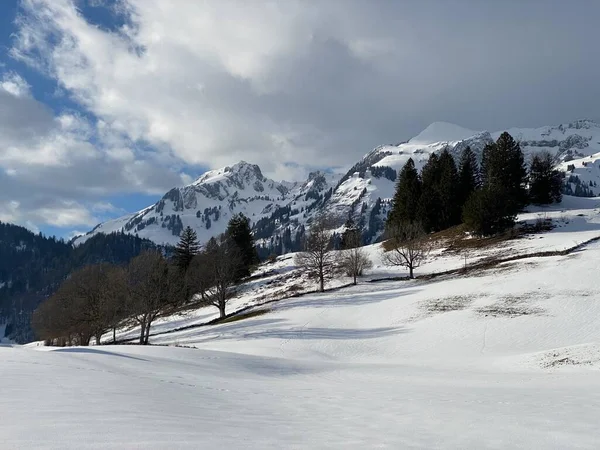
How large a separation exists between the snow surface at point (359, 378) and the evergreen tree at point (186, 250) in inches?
1101

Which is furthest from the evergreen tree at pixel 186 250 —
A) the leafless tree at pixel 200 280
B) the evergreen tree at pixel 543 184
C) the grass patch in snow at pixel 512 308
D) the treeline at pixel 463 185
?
the evergreen tree at pixel 543 184

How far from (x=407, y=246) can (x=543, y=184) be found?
3587cm

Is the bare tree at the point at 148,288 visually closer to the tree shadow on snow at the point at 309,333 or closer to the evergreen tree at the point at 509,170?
the tree shadow on snow at the point at 309,333

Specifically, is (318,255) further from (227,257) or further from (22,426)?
(22,426)

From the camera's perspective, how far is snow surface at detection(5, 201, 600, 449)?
20.0 ft

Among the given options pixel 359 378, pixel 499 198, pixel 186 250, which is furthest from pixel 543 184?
pixel 359 378

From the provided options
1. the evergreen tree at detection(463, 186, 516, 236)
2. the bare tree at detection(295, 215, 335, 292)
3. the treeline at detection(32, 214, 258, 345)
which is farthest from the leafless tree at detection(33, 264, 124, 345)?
the evergreen tree at detection(463, 186, 516, 236)

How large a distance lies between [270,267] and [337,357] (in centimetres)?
4519

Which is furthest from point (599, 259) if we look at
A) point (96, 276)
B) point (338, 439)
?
point (96, 276)

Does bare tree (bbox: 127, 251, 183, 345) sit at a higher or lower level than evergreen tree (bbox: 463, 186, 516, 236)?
lower

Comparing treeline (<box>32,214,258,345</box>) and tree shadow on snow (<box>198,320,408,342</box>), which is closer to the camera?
tree shadow on snow (<box>198,320,408,342</box>)

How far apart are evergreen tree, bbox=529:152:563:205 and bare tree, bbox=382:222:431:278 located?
24212mm

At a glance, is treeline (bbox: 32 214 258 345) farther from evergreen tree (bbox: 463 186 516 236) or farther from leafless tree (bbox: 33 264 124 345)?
evergreen tree (bbox: 463 186 516 236)

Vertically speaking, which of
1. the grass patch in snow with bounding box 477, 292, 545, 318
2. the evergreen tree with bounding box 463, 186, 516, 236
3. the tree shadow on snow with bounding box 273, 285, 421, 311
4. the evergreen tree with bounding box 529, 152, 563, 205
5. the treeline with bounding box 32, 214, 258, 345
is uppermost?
the evergreen tree with bounding box 529, 152, 563, 205
